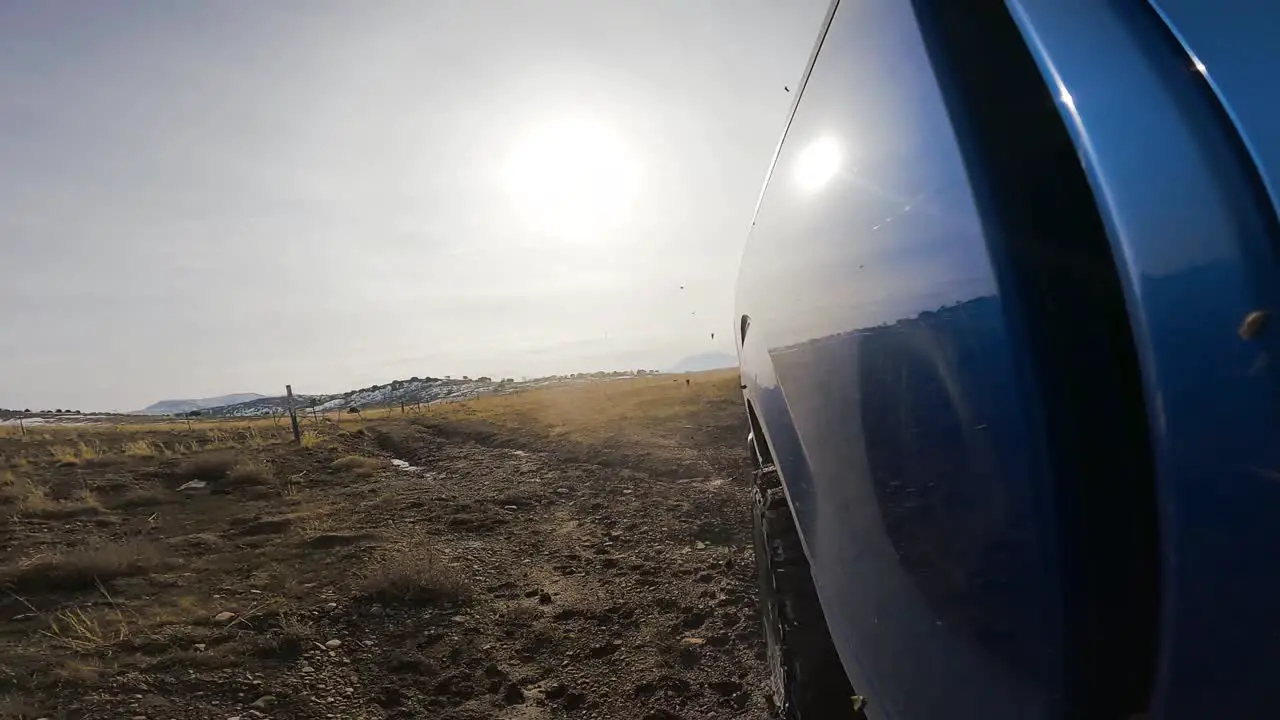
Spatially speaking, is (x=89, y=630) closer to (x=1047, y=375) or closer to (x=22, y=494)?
(x=1047, y=375)

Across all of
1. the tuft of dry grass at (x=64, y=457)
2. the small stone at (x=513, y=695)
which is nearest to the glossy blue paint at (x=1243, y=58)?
the small stone at (x=513, y=695)

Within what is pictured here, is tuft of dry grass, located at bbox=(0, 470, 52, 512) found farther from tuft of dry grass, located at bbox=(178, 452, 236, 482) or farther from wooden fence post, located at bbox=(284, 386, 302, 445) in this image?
wooden fence post, located at bbox=(284, 386, 302, 445)

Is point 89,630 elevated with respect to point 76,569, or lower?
lower

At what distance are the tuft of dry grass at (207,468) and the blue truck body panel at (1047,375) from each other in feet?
39.4

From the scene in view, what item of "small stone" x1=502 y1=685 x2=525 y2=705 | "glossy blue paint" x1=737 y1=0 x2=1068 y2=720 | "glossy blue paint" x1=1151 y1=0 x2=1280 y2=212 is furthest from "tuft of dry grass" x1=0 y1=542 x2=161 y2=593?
"glossy blue paint" x1=1151 y1=0 x2=1280 y2=212

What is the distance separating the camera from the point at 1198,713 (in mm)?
726

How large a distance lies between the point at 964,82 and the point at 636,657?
12.3ft

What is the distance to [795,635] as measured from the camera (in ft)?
7.20

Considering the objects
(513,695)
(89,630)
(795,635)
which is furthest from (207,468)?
(795,635)

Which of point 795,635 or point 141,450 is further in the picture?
point 141,450

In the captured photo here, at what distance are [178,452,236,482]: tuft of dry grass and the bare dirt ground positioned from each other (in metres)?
0.08

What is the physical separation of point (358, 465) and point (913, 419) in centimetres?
1235

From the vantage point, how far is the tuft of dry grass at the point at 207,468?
10576 millimetres

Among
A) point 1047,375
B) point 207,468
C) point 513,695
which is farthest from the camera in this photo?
point 207,468
